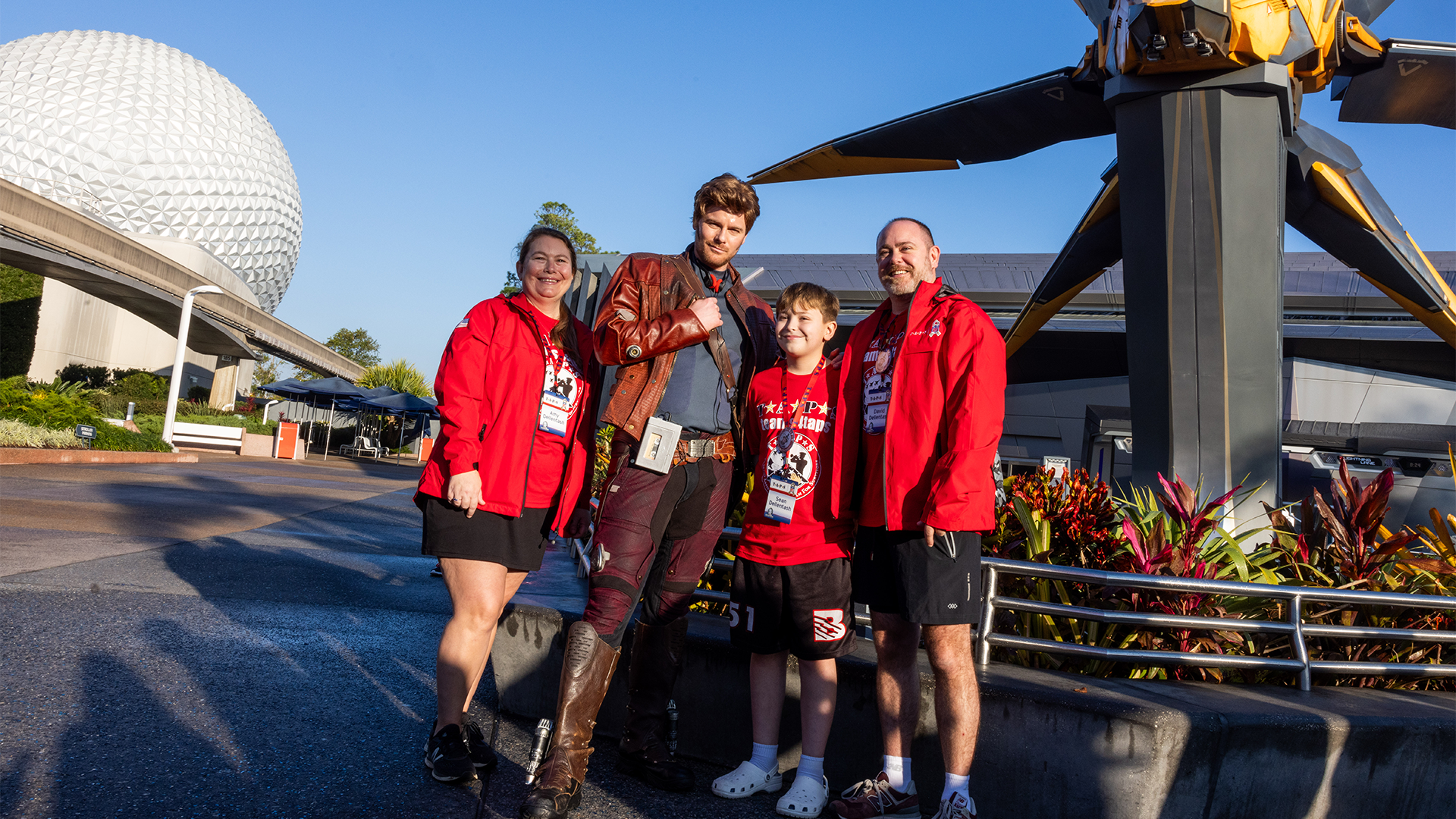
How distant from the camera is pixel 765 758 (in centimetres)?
266

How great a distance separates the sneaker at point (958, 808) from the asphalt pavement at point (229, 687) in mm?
564

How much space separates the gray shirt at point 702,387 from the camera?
2717 millimetres

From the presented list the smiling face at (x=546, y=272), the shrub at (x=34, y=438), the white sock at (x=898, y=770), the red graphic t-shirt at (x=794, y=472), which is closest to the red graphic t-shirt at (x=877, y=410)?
the red graphic t-shirt at (x=794, y=472)

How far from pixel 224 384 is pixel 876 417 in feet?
134

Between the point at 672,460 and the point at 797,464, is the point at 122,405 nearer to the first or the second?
the point at 672,460

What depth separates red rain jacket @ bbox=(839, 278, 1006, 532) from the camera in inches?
95.4

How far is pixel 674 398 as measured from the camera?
2725 millimetres

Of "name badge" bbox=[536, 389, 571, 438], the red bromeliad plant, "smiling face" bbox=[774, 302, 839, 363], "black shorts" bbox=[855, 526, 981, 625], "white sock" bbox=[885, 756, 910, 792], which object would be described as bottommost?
"white sock" bbox=[885, 756, 910, 792]

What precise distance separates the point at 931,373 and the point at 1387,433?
14.8 m

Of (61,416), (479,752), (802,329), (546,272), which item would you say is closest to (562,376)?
(546,272)

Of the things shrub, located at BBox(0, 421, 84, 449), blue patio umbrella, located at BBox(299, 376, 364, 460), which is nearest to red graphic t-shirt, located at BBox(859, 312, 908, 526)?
shrub, located at BBox(0, 421, 84, 449)

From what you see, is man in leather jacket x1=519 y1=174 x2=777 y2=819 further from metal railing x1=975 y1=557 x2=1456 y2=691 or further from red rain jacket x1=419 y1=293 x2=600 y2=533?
metal railing x1=975 y1=557 x2=1456 y2=691

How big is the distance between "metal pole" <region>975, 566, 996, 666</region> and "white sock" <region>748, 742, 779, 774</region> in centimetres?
77

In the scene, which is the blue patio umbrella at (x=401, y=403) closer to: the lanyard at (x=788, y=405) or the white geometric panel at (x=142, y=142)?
the white geometric panel at (x=142, y=142)
